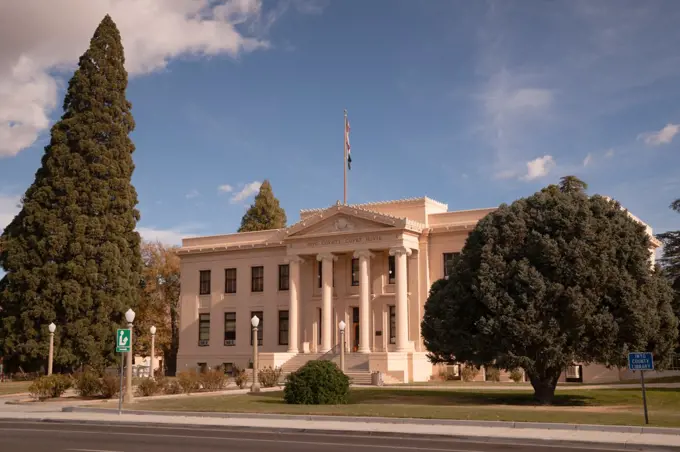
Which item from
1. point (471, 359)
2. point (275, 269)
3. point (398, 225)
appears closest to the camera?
point (471, 359)

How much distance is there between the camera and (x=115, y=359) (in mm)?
49938

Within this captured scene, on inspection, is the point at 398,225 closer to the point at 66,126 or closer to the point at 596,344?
the point at 596,344

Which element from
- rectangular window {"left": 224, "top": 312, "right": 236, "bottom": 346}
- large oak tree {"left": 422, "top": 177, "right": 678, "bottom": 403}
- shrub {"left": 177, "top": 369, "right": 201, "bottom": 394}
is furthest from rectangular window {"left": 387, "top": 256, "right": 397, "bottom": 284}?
large oak tree {"left": 422, "top": 177, "right": 678, "bottom": 403}

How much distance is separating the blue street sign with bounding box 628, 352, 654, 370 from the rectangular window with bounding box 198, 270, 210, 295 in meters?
41.3

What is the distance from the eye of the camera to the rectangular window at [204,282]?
2254 inches

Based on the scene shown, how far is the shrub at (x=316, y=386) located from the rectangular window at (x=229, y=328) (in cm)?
2904

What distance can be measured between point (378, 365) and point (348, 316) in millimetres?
7498

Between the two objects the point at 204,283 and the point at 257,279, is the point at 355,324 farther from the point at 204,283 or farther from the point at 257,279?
the point at 204,283

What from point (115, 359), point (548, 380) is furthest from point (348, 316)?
point (548, 380)

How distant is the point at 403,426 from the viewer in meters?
19.5

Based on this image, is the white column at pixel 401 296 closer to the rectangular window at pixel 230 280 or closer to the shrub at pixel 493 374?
the shrub at pixel 493 374

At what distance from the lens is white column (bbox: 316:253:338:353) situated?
48.8 m

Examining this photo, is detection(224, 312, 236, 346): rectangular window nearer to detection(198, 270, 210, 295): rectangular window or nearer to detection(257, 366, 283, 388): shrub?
detection(198, 270, 210, 295): rectangular window

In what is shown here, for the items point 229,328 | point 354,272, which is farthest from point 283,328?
point 354,272
